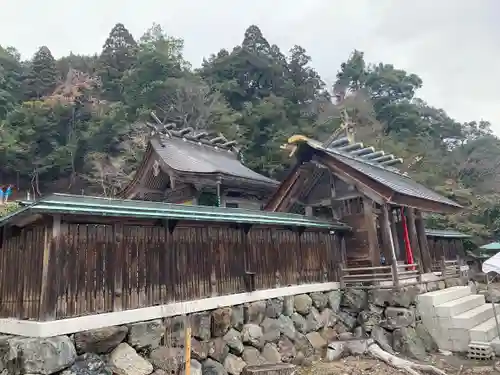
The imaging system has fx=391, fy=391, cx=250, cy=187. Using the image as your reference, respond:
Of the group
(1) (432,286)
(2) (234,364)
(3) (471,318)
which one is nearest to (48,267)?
(2) (234,364)

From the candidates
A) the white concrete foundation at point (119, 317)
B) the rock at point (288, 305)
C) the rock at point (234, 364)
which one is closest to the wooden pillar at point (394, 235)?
the rock at point (288, 305)

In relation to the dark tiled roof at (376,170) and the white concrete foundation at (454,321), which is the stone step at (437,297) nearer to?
the white concrete foundation at (454,321)

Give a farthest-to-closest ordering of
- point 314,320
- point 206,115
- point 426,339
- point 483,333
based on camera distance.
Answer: point 206,115, point 426,339, point 314,320, point 483,333

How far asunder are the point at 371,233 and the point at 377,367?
15.6 feet

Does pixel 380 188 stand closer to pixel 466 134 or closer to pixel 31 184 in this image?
pixel 31 184

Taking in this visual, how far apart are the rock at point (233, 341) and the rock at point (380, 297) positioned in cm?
526

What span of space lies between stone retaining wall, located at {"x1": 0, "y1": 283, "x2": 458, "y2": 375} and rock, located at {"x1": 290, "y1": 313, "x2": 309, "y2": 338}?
3 cm

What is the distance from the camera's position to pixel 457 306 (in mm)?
12578

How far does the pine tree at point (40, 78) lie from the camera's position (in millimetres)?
45094

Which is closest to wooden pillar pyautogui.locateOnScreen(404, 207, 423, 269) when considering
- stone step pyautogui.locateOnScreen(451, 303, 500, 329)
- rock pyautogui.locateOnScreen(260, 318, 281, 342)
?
stone step pyautogui.locateOnScreen(451, 303, 500, 329)

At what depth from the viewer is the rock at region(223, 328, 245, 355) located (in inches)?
366

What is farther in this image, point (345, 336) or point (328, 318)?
point (328, 318)

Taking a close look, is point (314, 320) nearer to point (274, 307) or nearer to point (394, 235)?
point (274, 307)

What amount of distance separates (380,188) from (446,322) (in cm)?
456
